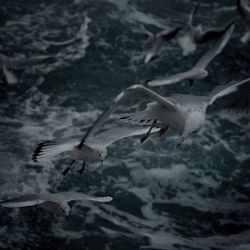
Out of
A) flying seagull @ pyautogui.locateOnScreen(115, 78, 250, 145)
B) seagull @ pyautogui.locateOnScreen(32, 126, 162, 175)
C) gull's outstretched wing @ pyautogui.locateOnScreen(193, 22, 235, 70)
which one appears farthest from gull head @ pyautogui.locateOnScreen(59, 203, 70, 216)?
gull's outstretched wing @ pyautogui.locateOnScreen(193, 22, 235, 70)

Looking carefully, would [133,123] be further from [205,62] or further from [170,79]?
[205,62]

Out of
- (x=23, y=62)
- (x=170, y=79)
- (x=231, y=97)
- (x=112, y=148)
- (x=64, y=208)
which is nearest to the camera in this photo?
(x=64, y=208)

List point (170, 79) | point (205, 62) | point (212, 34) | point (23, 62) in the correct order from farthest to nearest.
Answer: point (23, 62) → point (212, 34) → point (205, 62) → point (170, 79)

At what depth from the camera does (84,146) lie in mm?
5160

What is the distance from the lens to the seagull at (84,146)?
4691 millimetres

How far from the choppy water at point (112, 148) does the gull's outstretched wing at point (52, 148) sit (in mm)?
1258

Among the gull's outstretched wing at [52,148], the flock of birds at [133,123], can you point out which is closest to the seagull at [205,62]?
the flock of birds at [133,123]

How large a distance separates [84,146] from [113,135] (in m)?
0.46

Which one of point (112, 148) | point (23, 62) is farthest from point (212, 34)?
point (23, 62)

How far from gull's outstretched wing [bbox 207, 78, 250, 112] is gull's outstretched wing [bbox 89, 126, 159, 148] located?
628 mm

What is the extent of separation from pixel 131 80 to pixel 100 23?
1.78 metres

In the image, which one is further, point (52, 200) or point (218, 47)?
point (218, 47)

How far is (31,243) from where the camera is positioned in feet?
18.5

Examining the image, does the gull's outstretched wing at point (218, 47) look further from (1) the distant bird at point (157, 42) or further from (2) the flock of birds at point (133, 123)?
(2) the flock of birds at point (133, 123)
